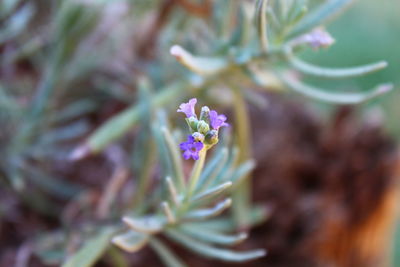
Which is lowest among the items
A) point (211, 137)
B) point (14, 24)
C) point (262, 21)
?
point (211, 137)

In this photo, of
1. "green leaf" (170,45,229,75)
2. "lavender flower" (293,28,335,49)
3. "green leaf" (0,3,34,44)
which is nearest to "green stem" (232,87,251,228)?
"green leaf" (170,45,229,75)

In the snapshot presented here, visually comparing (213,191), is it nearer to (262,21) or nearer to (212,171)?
(212,171)

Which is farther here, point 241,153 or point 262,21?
point 241,153

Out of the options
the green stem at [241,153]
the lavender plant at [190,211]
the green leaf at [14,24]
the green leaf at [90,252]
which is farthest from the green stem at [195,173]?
the green leaf at [14,24]

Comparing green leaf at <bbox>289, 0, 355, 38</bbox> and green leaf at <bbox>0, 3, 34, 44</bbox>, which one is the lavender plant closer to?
green leaf at <bbox>289, 0, 355, 38</bbox>

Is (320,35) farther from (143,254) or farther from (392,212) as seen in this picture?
(392,212)

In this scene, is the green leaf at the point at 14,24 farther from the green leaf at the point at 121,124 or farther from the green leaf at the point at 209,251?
the green leaf at the point at 209,251

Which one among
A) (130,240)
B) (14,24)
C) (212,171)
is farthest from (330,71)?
(14,24)
